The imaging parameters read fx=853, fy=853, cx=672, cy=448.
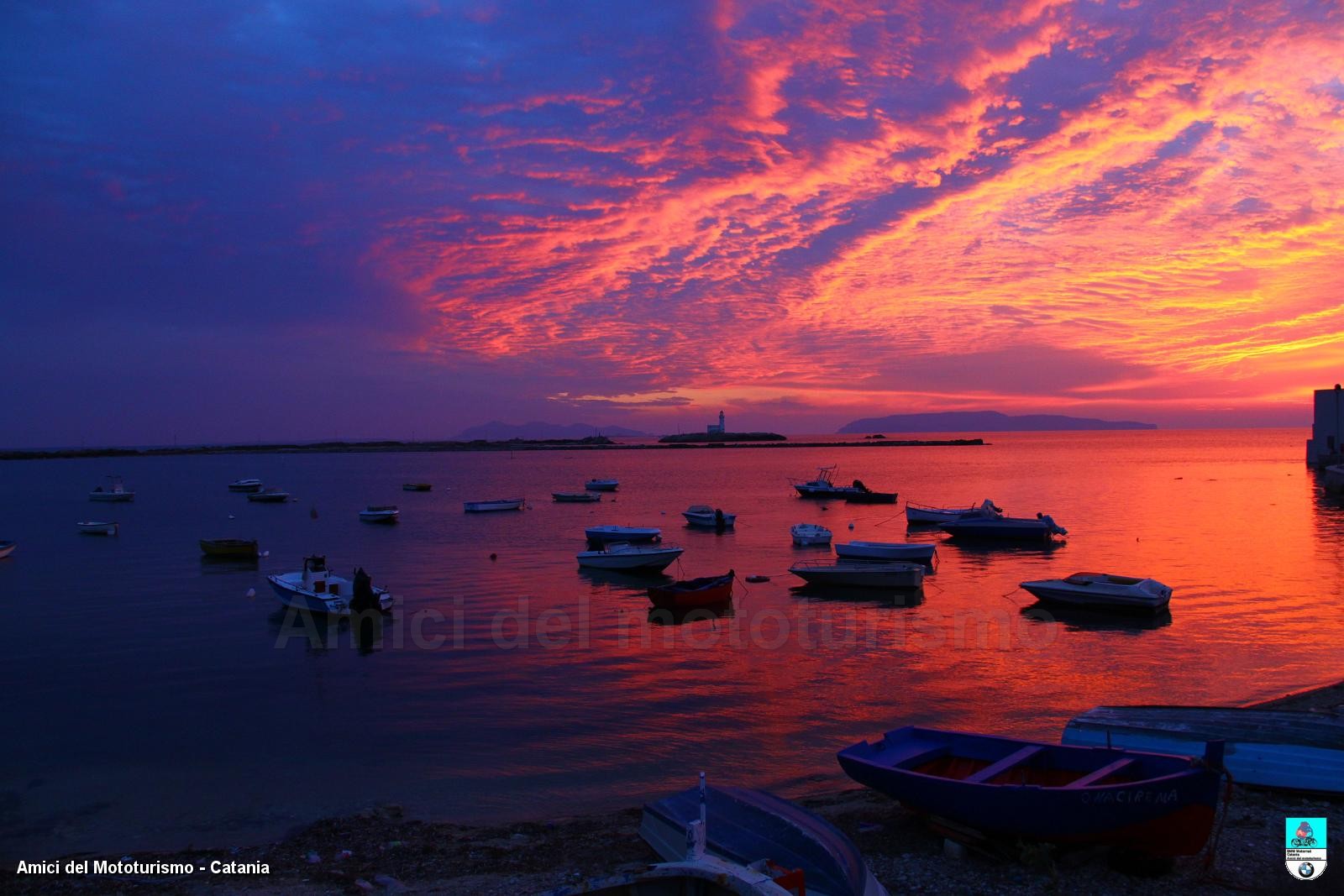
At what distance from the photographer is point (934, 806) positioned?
880 centimetres

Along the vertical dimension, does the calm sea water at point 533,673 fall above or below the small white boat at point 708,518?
below

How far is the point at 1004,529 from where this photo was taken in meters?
41.5

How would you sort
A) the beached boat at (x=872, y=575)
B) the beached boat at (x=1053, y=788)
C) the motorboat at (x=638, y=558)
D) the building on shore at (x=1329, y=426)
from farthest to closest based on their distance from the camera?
the building on shore at (x=1329, y=426), the motorboat at (x=638, y=558), the beached boat at (x=872, y=575), the beached boat at (x=1053, y=788)

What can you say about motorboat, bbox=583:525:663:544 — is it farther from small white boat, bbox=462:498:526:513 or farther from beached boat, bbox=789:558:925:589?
small white boat, bbox=462:498:526:513

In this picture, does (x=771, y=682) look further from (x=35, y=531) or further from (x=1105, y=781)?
(x=35, y=531)

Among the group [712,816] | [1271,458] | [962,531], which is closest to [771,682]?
[712,816]

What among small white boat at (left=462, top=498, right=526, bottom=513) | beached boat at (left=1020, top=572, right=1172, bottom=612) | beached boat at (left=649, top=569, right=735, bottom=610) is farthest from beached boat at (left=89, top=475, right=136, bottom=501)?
beached boat at (left=1020, top=572, right=1172, bottom=612)

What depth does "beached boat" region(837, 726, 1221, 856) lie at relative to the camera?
7.78m

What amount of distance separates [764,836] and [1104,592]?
18765 mm

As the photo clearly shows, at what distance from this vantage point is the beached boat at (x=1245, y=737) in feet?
32.2

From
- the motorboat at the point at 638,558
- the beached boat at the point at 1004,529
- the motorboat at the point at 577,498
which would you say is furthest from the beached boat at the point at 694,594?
the motorboat at the point at 577,498

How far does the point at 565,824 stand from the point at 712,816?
8.90 feet

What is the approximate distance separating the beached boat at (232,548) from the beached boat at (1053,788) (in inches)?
1343

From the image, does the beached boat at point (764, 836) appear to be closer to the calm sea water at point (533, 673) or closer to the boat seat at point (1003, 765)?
the boat seat at point (1003, 765)
